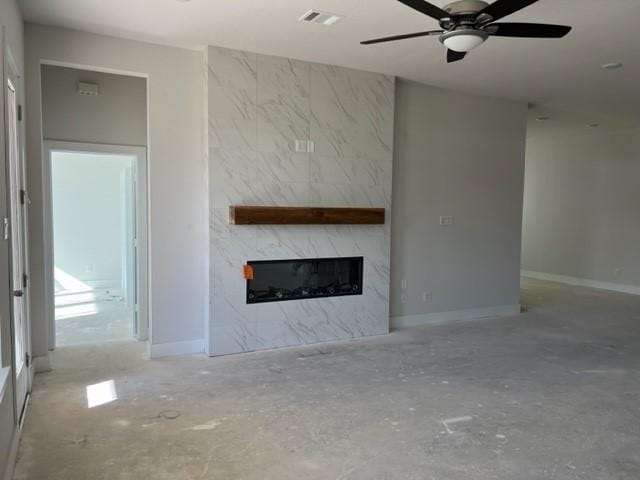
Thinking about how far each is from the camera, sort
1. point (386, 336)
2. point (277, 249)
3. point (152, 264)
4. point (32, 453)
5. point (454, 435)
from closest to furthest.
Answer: point (32, 453) < point (454, 435) < point (152, 264) < point (277, 249) < point (386, 336)

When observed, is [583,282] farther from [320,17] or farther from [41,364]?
[41,364]

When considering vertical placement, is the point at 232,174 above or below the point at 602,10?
below

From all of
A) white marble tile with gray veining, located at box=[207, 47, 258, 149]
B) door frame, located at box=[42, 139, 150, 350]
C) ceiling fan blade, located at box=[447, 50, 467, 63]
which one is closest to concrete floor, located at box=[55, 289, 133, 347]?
door frame, located at box=[42, 139, 150, 350]

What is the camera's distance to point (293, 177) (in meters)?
4.68

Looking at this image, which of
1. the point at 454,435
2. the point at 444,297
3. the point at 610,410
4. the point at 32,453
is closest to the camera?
the point at 32,453

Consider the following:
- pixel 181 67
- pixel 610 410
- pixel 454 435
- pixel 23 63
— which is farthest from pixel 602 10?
pixel 23 63

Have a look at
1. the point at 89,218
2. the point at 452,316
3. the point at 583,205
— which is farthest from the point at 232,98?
the point at 583,205

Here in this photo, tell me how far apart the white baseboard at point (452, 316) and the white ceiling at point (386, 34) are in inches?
111

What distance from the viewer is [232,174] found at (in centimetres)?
439

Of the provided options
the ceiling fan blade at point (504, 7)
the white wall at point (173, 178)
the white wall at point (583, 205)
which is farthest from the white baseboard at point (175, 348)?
the white wall at point (583, 205)

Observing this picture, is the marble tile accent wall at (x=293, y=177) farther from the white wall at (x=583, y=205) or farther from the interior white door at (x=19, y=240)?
the white wall at (x=583, y=205)

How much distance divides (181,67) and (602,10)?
349cm

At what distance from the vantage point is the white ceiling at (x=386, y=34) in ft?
11.0

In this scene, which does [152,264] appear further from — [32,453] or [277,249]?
[32,453]
